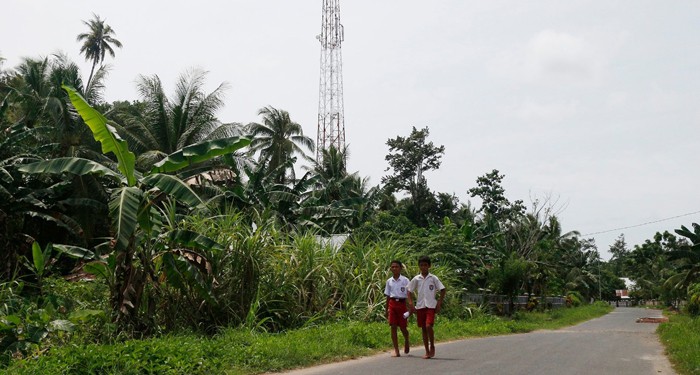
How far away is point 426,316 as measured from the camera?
10.1 metres

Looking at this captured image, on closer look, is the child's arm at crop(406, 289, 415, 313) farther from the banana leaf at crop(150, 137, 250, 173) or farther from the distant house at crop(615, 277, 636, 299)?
the distant house at crop(615, 277, 636, 299)

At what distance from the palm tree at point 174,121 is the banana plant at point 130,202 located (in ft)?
46.4

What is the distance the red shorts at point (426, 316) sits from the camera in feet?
32.7

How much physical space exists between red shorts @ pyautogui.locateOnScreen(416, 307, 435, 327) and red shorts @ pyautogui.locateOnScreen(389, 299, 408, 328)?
27cm

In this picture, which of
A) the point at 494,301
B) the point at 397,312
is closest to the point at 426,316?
the point at 397,312

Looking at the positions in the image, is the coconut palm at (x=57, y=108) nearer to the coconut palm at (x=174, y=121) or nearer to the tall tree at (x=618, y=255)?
the coconut palm at (x=174, y=121)

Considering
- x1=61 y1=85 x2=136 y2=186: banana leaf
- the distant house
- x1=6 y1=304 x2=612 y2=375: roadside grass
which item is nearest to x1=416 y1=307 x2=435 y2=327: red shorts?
x1=6 y1=304 x2=612 y2=375: roadside grass

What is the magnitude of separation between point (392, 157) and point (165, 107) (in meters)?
27.8

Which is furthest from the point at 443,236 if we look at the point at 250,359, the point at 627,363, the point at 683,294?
the point at 683,294

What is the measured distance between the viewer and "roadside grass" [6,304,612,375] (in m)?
7.66

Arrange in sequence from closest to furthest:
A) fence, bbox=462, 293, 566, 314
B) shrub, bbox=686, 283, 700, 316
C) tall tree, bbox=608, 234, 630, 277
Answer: fence, bbox=462, 293, 566, 314
shrub, bbox=686, 283, 700, 316
tall tree, bbox=608, 234, 630, 277

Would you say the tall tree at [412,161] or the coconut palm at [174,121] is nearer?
Result: the coconut palm at [174,121]

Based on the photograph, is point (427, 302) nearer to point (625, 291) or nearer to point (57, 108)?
point (57, 108)

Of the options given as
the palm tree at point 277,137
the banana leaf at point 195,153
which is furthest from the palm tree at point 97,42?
the banana leaf at point 195,153
